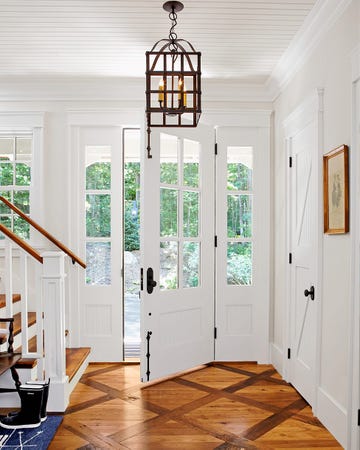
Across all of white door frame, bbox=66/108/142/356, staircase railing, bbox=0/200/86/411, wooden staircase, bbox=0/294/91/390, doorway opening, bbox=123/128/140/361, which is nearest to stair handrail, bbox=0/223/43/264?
staircase railing, bbox=0/200/86/411

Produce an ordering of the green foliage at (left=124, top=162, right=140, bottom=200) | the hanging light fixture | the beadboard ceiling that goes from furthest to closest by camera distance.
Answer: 1. the green foliage at (left=124, top=162, right=140, bottom=200)
2. the beadboard ceiling
3. the hanging light fixture

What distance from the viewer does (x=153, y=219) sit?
4.04m

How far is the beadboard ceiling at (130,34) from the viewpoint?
3.08m

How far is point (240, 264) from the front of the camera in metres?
4.70

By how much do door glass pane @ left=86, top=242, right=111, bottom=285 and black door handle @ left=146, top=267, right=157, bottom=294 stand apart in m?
0.86

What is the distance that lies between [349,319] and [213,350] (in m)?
2.15

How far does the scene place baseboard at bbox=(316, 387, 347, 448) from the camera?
2.82m

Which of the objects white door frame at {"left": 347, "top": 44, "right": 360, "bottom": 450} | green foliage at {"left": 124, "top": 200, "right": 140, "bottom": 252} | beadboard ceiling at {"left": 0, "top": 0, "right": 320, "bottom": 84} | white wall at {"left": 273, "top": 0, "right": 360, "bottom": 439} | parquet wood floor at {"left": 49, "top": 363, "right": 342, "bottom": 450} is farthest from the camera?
green foliage at {"left": 124, "top": 200, "right": 140, "bottom": 252}

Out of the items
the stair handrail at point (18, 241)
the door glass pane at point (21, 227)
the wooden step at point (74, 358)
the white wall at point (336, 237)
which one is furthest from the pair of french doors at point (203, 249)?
the door glass pane at point (21, 227)

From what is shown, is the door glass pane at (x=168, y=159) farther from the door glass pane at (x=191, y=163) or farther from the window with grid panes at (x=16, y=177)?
the window with grid panes at (x=16, y=177)

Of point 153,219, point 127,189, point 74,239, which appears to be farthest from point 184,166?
point 127,189

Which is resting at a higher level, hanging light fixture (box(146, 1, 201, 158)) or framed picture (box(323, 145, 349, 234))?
hanging light fixture (box(146, 1, 201, 158))

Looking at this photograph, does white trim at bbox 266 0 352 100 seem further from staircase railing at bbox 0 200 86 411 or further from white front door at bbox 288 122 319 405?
staircase railing at bbox 0 200 86 411

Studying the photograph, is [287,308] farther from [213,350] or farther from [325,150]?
[325,150]
